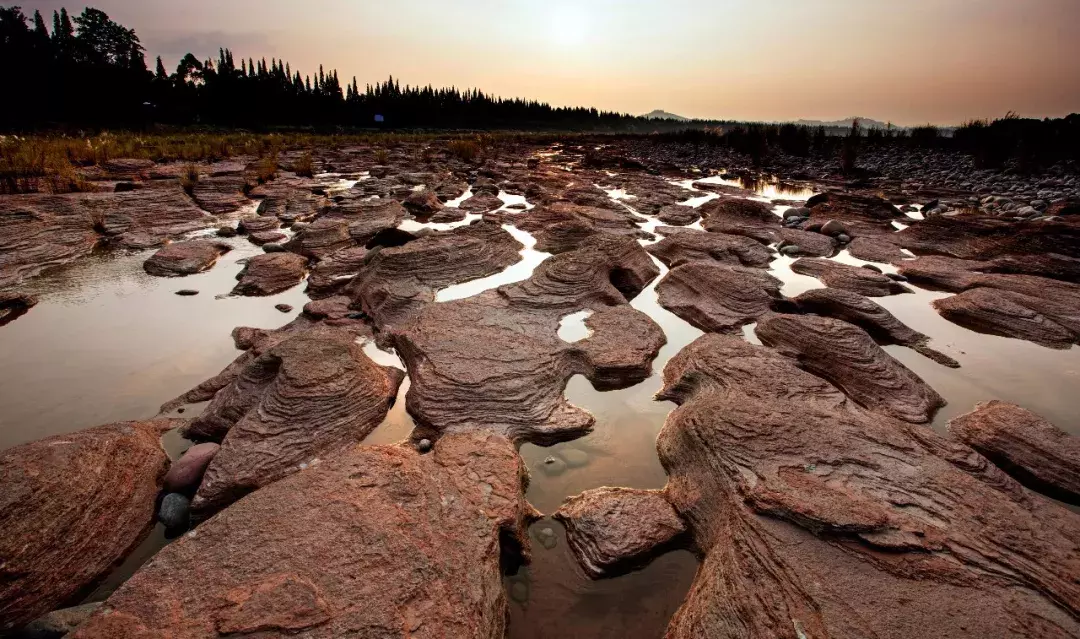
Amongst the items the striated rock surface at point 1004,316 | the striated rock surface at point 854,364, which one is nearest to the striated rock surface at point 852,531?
the striated rock surface at point 854,364

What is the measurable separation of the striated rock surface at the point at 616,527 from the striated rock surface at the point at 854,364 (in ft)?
5.55

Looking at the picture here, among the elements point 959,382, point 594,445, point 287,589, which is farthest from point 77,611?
point 959,382

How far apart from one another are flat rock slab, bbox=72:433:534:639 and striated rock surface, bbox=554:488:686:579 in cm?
24

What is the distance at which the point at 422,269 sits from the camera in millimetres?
4824

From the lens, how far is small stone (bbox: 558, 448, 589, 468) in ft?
8.04

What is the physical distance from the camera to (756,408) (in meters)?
2.42

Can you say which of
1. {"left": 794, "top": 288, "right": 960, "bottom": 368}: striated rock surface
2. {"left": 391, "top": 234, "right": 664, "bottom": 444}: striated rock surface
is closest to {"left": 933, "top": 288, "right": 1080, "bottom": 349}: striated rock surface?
{"left": 794, "top": 288, "right": 960, "bottom": 368}: striated rock surface

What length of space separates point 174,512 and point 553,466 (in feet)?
5.77

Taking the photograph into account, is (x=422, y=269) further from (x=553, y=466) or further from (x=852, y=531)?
(x=852, y=531)

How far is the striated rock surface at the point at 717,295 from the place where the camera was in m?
4.03

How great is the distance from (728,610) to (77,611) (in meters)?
2.25

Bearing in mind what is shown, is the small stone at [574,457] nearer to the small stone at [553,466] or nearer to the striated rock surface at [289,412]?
the small stone at [553,466]

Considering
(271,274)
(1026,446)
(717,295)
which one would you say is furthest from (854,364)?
(271,274)

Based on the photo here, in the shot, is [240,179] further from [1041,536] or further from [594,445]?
[1041,536]
